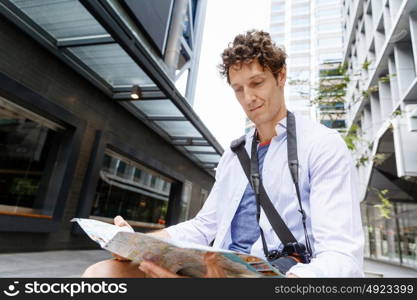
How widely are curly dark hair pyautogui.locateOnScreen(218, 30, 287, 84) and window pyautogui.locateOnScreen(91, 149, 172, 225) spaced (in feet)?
24.8

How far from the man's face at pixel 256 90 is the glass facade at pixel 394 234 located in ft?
53.9

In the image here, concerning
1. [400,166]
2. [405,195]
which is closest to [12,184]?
[400,166]

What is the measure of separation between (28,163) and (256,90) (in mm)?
7148

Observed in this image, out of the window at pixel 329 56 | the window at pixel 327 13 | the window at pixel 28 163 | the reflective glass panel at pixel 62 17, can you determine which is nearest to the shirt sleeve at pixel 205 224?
the reflective glass panel at pixel 62 17

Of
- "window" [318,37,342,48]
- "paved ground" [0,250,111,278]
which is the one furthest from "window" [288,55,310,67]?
"paved ground" [0,250,111,278]

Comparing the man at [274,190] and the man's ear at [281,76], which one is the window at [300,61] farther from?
the man at [274,190]

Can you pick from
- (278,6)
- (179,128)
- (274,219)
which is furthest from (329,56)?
(274,219)

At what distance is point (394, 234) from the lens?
1877 centimetres

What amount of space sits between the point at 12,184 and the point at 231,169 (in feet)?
22.6

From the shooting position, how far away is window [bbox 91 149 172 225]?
893cm

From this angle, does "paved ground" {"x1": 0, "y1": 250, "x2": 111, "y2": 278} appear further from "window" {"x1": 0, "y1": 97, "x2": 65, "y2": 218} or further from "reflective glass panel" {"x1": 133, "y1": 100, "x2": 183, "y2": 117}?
"reflective glass panel" {"x1": 133, "y1": 100, "x2": 183, "y2": 117}

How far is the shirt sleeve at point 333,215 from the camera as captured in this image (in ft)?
2.94

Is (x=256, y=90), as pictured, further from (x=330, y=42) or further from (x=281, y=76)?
→ (x=330, y=42)

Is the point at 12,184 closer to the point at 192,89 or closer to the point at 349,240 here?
the point at 349,240
